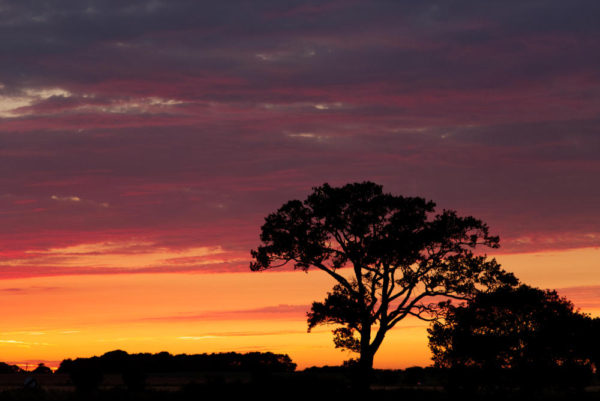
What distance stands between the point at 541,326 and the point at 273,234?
20.4 metres

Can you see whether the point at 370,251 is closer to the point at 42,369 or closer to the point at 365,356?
the point at 365,356

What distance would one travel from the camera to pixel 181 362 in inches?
5340

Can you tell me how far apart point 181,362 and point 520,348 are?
94.6 metres

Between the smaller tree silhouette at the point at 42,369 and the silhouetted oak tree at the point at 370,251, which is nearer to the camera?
the silhouetted oak tree at the point at 370,251

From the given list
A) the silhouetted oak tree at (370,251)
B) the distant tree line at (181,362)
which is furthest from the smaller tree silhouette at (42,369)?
the silhouetted oak tree at (370,251)

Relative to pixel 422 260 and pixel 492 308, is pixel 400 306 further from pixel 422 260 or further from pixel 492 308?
pixel 492 308

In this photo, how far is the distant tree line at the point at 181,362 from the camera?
130750 mm

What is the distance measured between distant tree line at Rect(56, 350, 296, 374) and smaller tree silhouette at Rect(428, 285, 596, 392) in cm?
8025

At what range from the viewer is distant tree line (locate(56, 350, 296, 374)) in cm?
13075

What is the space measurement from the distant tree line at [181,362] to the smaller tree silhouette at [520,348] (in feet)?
263

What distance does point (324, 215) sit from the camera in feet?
152

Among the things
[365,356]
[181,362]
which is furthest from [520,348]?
[181,362]

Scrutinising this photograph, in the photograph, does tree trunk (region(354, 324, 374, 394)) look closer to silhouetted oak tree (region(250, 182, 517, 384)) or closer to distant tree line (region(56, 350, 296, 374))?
silhouetted oak tree (region(250, 182, 517, 384))

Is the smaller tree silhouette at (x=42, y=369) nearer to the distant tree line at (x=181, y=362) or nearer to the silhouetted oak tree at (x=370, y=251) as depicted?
the distant tree line at (x=181, y=362)
